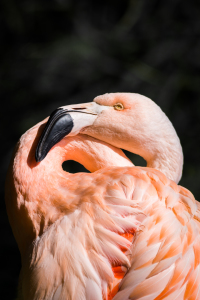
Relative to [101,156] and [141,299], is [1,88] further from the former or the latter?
[141,299]

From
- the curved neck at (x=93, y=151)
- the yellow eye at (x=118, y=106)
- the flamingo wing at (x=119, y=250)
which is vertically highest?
the yellow eye at (x=118, y=106)

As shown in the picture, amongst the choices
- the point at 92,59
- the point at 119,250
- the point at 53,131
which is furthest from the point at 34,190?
the point at 92,59

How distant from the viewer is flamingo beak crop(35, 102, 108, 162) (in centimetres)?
88

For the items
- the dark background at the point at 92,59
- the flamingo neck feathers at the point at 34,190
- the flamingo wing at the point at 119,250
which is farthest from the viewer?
the dark background at the point at 92,59

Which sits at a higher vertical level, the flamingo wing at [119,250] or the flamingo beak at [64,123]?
the flamingo beak at [64,123]

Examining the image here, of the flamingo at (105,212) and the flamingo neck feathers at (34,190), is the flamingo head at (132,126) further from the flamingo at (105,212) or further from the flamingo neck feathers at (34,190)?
the flamingo neck feathers at (34,190)

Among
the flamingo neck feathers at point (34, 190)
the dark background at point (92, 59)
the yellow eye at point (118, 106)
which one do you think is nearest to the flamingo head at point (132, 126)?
the yellow eye at point (118, 106)

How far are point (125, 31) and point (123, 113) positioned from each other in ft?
5.48

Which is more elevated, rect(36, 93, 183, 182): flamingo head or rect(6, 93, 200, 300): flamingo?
rect(36, 93, 183, 182): flamingo head

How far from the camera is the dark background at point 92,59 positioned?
2375 mm

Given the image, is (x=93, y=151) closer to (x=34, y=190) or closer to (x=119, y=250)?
(x=34, y=190)

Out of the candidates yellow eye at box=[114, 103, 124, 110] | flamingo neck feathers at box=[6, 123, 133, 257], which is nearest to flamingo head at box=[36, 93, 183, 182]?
yellow eye at box=[114, 103, 124, 110]

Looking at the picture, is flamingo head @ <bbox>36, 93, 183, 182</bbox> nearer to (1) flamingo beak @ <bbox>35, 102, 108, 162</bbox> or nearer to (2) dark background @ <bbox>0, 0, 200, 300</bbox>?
(1) flamingo beak @ <bbox>35, 102, 108, 162</bbox>

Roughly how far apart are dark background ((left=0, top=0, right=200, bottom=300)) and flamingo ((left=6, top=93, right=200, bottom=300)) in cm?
147
